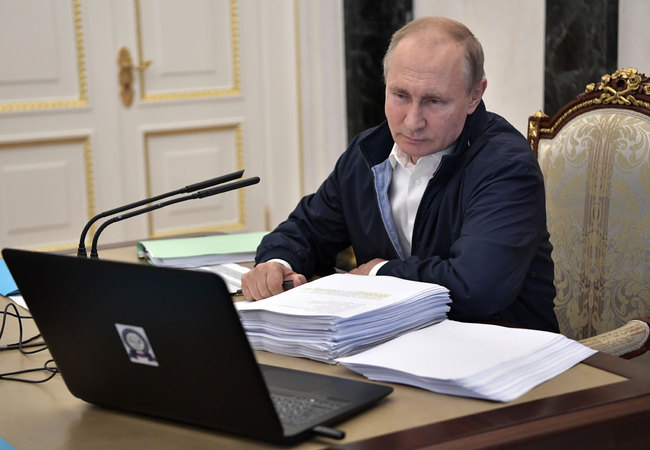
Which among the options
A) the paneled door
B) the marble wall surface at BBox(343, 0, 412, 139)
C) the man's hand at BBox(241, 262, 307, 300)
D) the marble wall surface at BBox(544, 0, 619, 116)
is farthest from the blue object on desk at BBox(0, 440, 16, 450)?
the marble wall surface at BBox(343, 0, 412, 139)

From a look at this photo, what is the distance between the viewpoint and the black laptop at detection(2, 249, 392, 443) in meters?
0.89

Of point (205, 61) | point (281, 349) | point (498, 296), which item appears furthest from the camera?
point (205, 61)

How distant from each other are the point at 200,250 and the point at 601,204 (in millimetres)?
878

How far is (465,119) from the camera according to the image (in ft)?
5.73

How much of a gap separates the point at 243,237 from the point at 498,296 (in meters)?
0.79

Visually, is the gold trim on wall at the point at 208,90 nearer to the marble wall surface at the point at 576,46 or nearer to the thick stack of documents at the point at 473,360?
the marble wall surface at the point at 576,46

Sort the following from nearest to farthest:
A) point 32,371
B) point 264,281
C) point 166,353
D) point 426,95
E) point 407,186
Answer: point 166,353
point 32,371
point 264,281
point 426,95
point 407,186

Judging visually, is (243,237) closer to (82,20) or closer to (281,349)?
(281,349)

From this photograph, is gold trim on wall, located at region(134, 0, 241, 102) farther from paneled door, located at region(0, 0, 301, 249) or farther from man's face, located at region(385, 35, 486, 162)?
man's face, located at region(385, 35, 486, 162)

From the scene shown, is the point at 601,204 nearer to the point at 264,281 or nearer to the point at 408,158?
the point at 408,158

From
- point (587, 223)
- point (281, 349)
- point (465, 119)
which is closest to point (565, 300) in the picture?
point (587, 223)

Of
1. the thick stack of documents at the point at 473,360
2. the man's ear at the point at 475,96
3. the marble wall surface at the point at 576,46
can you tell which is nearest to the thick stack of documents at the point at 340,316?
the thick stack of documents at the point at 473,360

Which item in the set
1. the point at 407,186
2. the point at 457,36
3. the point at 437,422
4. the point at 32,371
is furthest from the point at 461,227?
the point at 32,371

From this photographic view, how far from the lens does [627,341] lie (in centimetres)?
162
